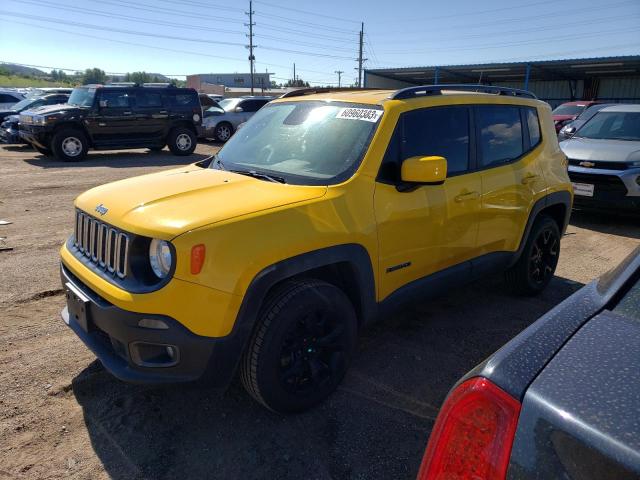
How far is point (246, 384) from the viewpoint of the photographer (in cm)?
264

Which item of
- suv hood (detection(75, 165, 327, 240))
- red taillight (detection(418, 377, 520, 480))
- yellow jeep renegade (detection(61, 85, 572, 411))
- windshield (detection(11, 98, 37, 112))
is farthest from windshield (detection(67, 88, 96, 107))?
red taillight (detection(418, 377, 520, 480))

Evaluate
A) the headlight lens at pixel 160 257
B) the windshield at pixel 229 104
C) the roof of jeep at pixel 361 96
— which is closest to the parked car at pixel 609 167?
the roof of jeep at pixel 361 96

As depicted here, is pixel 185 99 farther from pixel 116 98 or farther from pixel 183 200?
pixel 183 200

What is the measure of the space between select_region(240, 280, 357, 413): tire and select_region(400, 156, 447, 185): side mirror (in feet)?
2.72

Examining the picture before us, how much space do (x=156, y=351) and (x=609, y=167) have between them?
23.8 ft

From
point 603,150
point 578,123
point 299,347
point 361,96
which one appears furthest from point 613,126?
point 299,347

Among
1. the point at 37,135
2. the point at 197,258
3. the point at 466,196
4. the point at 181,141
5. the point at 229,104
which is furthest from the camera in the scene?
the point at 229,104

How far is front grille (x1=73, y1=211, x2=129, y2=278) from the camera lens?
8.23 ft

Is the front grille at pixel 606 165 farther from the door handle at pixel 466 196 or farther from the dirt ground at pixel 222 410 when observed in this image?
the door handle at pixel 466 196

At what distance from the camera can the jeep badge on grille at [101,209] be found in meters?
2.74

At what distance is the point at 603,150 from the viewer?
7.63 m

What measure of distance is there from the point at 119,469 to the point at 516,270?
3.59m

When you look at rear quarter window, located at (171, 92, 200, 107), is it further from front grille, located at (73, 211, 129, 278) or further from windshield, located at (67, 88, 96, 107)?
front grille, located at (73, 211, 129, 278)

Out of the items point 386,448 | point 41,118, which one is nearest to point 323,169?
point 386,448
